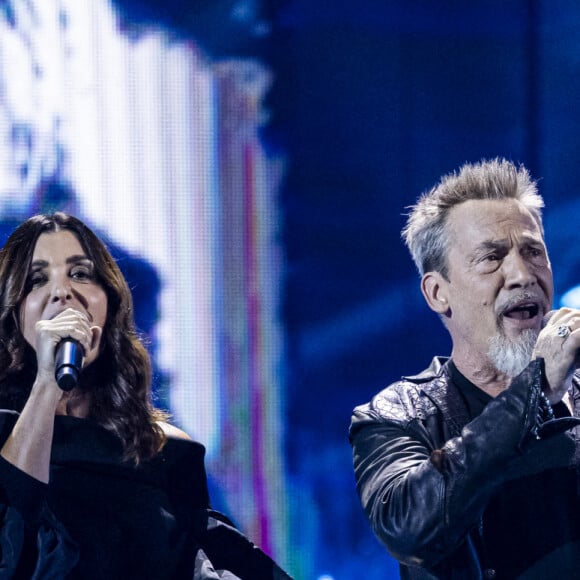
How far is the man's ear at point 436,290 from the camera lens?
2543 mm

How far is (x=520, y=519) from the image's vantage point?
2.20 metres

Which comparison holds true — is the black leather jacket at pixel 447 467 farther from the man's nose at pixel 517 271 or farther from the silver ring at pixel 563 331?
the man's nose at pixel 517 271

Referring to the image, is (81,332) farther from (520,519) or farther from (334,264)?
(334,264)

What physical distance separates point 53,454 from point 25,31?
61.3 inches

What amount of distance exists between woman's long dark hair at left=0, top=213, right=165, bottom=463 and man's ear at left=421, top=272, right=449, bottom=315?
0.79 meters

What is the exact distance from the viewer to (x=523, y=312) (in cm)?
238

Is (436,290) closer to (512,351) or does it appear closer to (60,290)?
(512,351)

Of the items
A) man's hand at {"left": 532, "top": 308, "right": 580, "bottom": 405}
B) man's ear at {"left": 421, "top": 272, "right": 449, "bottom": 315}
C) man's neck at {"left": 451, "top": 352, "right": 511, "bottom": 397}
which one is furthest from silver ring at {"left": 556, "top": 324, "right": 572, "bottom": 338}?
man's ear at {"left": 421, "top": 272, "right": 449, "bottom": 315}

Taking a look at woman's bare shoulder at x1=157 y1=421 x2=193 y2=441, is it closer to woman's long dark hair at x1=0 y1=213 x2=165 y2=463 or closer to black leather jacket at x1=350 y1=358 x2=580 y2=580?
woman's long dark hair at x1=0 y1=213 x2=165 y2=463

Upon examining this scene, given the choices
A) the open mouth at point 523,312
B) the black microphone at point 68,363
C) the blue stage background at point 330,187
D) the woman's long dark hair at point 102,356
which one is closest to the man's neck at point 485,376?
the open mouth at point 523,312

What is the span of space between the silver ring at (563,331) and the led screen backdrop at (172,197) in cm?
147

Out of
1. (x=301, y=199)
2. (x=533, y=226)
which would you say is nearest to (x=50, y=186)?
(x=301, y=199)

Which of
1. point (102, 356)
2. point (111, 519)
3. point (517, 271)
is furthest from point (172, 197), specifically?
point (517, 271)

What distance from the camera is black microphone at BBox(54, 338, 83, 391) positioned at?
2.06 m
